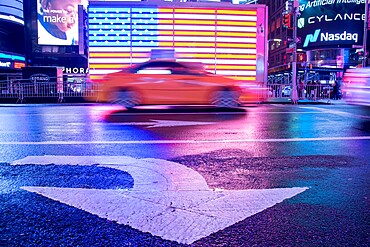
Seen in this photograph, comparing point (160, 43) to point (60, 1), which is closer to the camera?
point (160, 43)

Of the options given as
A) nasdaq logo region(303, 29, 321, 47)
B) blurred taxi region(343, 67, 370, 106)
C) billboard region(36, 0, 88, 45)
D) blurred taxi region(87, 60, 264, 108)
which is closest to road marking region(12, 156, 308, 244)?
blurred taxi region(343, 67, 370, 106)

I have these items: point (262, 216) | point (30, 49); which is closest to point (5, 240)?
point (262, 216)

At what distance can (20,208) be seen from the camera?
2535 millimetres

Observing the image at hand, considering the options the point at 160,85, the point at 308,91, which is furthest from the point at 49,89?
the point at 308,91

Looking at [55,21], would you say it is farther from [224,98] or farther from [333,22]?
[333,22]

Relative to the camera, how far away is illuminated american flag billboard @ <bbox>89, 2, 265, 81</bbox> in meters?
16.2

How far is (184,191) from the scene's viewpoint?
2963mm

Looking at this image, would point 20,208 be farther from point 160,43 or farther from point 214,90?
point 160,43

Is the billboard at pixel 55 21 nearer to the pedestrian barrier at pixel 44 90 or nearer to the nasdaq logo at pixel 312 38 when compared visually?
the pedestrian barrier at pixel 44 90

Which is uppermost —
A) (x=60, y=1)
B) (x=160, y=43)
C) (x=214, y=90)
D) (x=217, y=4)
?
(x=60, y=1)

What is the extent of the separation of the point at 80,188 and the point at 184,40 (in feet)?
47.2

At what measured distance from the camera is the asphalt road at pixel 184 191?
2143 mm

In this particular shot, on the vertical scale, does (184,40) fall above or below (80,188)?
above

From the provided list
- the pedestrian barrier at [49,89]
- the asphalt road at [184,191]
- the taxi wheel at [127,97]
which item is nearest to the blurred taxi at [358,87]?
the asphalt road at [184,191]
